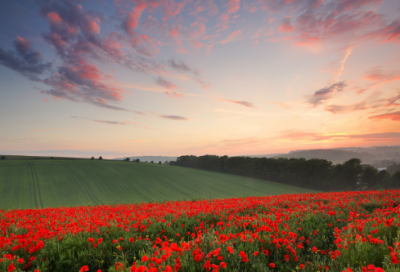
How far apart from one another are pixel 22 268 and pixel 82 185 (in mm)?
37678

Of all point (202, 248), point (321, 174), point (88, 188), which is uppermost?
point (202, 248)

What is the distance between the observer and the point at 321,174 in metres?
48.1

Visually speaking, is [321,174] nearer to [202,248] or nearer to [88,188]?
[88,188]

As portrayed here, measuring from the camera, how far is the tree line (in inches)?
1751

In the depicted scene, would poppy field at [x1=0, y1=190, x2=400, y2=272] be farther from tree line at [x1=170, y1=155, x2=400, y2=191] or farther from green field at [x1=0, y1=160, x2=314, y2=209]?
tree line at [x1=170, y1=155, x2=400, y2=191]

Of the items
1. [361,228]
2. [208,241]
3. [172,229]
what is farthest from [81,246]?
[361,228]

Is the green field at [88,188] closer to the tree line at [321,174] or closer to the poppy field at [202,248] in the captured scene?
the tree line at [321,174]

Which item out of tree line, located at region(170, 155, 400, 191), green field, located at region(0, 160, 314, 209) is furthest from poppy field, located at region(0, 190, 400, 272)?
tree line, located at region(170, 155, 400, 191)

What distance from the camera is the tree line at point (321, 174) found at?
44.5 m

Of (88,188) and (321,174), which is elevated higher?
(321,174)

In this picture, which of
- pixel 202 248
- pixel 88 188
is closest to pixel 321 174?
pixel 88 188

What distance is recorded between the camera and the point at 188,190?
3984 cm

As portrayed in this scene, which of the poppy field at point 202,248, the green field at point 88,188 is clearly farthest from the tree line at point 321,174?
the poppy field at point 202,248

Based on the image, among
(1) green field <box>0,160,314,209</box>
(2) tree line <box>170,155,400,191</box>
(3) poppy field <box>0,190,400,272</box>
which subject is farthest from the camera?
(2) tree line <box>170,155,400,191</box>
